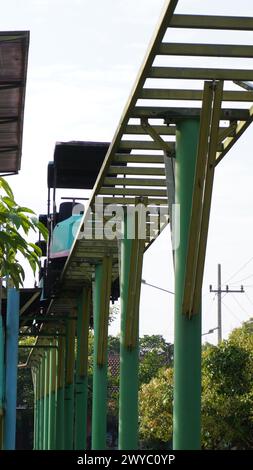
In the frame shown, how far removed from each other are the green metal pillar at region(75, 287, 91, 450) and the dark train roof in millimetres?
2461

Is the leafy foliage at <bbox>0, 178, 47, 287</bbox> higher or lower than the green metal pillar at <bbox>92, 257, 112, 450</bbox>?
lower

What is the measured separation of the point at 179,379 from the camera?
12.9 m

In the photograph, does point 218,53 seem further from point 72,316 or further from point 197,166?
point 72,316

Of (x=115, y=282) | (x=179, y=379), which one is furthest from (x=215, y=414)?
(x=179, y=379)

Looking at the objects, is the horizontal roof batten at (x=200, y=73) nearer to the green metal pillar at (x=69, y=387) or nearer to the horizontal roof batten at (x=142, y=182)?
the horizontal roof batten at (x=142, y=182)

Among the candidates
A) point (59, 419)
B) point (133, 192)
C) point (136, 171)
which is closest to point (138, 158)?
point (136, 171)

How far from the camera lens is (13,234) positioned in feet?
27.5

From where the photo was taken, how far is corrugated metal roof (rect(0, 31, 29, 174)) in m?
12.9

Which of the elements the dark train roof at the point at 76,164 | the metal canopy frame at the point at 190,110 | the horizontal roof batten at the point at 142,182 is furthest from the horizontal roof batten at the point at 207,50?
the dark train roof at the point at 76,164

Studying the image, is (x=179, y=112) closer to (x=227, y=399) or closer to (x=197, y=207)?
(x=197, y=207)

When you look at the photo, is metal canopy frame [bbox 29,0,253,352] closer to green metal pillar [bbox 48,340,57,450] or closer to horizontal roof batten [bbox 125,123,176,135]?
horizontal roof batten [bbox 125,123,176,135]

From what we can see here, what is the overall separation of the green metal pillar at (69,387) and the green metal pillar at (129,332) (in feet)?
49.6

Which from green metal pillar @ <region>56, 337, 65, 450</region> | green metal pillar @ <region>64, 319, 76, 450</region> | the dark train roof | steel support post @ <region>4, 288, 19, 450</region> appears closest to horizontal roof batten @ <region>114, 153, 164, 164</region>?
steel support post @ <region>4, 288, 19, 450</region>

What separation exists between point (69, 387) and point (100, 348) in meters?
12.6
